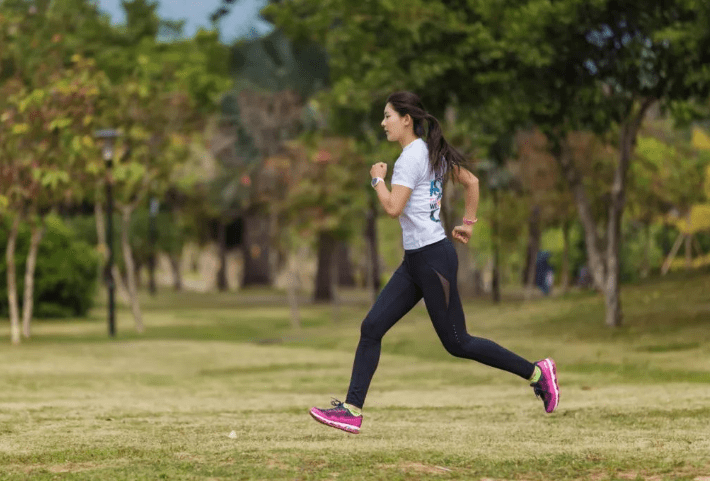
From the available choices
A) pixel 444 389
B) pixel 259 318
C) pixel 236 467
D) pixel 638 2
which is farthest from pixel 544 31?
pixel 259 318

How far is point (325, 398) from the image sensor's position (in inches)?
549

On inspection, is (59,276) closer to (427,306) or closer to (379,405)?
(379,405)

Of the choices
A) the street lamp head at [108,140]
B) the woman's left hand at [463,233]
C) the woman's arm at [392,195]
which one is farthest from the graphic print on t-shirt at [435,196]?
the street lamp head at [108,140]

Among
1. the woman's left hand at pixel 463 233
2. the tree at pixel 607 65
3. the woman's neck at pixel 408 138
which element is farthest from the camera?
the tree at pixel 607 65

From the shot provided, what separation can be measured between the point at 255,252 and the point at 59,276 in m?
30.3

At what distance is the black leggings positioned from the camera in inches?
330

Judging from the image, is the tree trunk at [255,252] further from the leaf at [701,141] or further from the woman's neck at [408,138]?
the woman's neck at [408,138]

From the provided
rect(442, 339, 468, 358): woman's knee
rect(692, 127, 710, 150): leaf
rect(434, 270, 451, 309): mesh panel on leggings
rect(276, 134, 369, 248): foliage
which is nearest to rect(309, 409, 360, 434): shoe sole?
rect(442, 339, 468, 358): woman's knee

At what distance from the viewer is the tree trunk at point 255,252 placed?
221 ft

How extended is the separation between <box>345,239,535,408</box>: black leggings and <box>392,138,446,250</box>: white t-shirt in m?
0.07

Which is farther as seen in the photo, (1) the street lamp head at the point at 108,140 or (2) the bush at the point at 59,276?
(2) the bush at the point at 59,276

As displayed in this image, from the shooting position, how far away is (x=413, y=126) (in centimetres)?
862

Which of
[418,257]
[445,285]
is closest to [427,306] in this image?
[445,285]

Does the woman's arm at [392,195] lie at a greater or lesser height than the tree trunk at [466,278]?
greater
